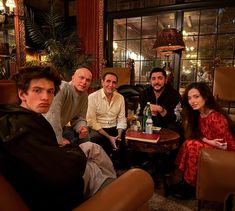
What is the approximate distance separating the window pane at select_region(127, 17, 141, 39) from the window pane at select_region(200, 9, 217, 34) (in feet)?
3.69

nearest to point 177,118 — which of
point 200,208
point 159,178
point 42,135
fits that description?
point 159,178

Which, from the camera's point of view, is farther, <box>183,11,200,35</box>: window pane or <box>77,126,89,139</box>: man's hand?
<box>183,11,200,35</box>: window pane

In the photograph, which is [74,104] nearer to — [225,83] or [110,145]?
[110,145]

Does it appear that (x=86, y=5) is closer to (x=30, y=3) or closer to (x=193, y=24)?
(x=30, y=3)

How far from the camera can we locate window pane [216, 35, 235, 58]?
138 inches

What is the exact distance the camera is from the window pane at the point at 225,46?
351 cm

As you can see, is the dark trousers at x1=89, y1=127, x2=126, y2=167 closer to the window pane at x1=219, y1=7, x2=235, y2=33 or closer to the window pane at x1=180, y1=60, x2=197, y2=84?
the window pane at x1=180, y1=60, x2=197, y2=84

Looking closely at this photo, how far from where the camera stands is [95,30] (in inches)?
168

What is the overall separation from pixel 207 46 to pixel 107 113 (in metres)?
2.27

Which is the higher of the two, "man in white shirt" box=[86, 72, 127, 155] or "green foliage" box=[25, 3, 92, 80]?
"green foliage" box=[25, 3, 92, 80]

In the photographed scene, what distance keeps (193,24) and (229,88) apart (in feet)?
4.12

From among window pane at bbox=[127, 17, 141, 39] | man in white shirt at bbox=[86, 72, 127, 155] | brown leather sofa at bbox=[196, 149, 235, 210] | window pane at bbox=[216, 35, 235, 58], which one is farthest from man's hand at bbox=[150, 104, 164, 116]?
window pane at bbox=[127, 17, 141, 39]

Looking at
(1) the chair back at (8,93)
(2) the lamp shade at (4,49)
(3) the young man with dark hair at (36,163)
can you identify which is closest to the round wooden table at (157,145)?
(3) the young man with dark hair at (36,163)

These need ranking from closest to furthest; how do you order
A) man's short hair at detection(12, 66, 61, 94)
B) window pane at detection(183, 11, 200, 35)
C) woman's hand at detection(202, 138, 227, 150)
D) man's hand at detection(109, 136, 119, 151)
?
1. man's short hair at detection(12, 66, 61, 94)
2. woman's hand at detection(202, 138, 227, 150)
3. man's hand at detection(109, 136, 119, 151)
4. window pane at detection(183, 11, 200, 35)
